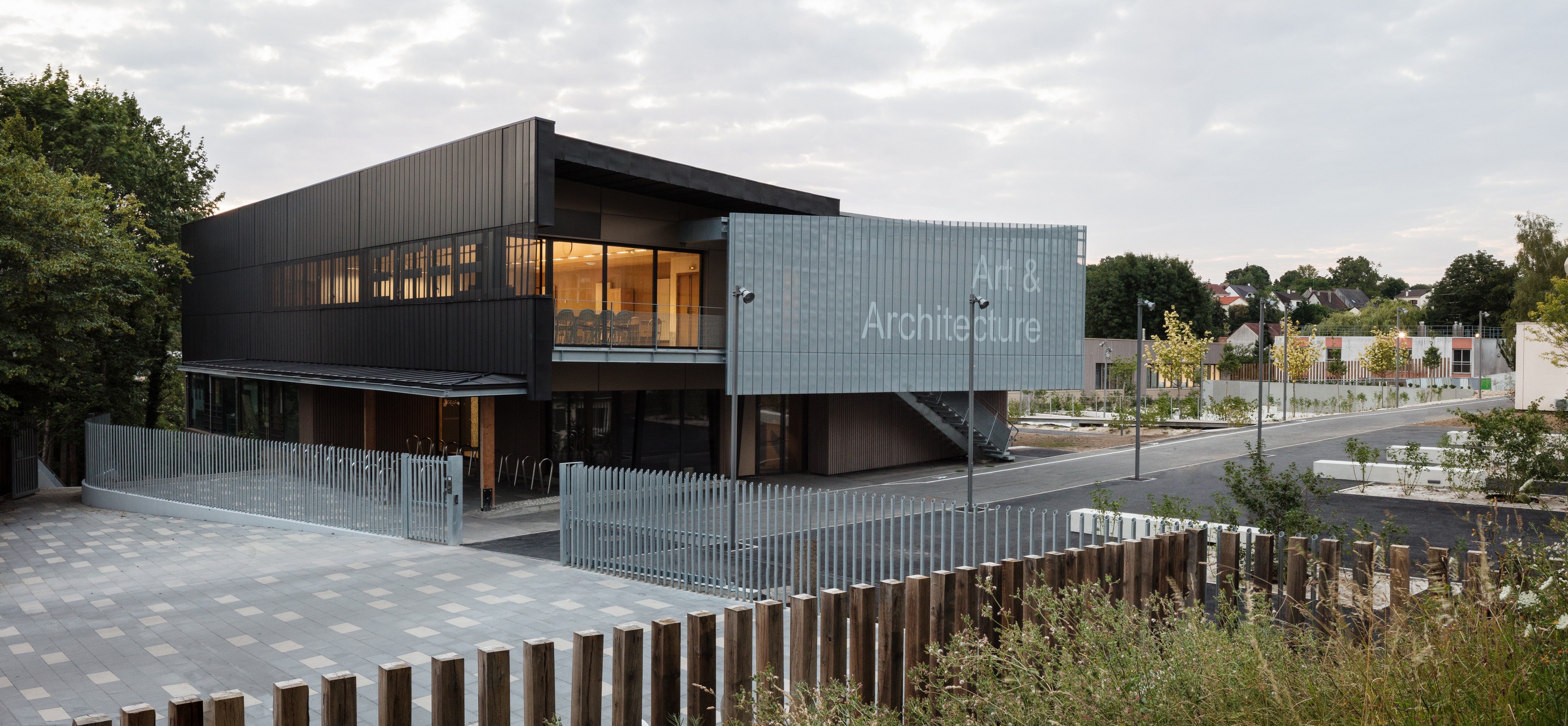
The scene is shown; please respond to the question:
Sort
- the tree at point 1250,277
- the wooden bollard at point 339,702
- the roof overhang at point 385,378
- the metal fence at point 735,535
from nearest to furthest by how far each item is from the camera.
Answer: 1. the wooden bollard at point 339,702
2. the metal fence at point 735,535
3. the roof overhang at point 385,378
4. the tree at point 1250,277

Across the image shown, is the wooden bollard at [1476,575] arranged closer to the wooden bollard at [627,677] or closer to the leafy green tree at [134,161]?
the wooden bollard at [627,677]

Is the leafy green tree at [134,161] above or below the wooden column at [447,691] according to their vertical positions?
above

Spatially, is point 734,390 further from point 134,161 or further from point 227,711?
point 134,161

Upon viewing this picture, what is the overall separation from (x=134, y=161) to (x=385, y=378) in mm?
21294

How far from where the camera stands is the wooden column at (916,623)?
Result: 153 inches

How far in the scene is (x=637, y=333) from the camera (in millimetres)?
20188

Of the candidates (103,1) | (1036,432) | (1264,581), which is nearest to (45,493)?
(103,1)

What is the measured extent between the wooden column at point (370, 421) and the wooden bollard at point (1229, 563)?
21.4 metres

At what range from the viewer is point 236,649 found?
9.01m

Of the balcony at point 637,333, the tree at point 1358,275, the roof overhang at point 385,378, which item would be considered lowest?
the roof overhang at point 385,378

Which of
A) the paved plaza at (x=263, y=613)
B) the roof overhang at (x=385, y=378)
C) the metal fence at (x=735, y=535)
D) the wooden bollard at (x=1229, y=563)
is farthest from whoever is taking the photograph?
the roof overhang at (x=385, y=378)

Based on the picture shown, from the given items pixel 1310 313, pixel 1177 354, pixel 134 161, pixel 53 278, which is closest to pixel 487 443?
pixel 53 278

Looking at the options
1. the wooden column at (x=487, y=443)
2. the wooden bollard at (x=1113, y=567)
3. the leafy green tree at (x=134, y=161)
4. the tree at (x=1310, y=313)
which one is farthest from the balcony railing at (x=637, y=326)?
the tree at (x=1310, y=313)

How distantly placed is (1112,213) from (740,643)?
73362 mm
